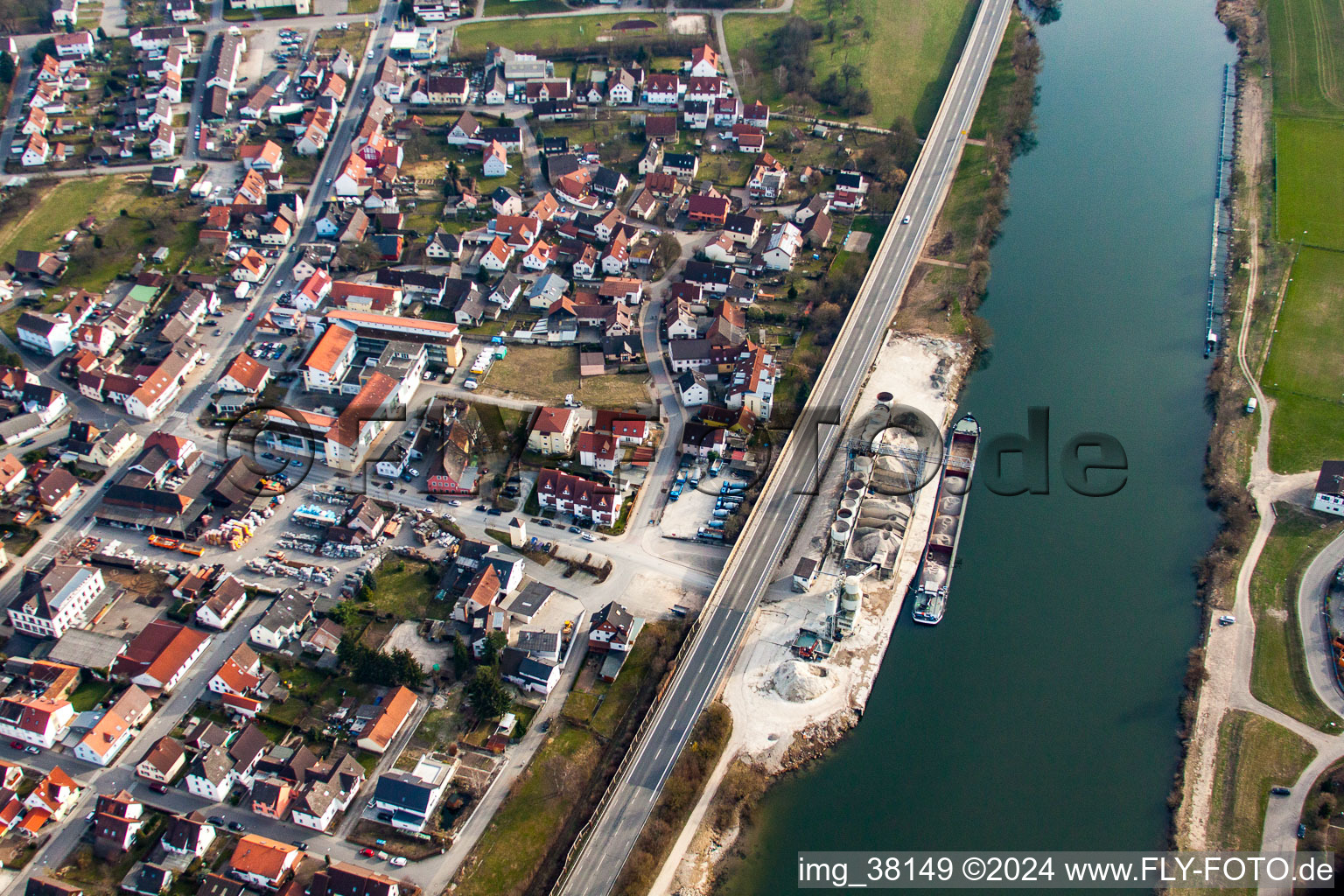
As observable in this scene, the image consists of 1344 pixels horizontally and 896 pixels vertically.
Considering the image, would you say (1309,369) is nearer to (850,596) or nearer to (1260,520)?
(1260,520)

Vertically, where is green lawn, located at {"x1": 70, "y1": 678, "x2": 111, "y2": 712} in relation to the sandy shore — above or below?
below

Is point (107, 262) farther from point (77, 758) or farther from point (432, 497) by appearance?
point (77, 758)

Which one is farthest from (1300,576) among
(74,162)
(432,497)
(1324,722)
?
(74,162)

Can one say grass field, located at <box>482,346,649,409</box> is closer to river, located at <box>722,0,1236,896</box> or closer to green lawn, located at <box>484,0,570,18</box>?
river, located at <box>722,0,1236,896</box>

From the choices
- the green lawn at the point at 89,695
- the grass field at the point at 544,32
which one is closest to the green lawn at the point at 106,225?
the green lawn at the point at 89,695

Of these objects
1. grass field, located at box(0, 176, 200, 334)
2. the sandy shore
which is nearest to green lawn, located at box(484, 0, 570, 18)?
grass field, located at box(0, 176, 200, 334)

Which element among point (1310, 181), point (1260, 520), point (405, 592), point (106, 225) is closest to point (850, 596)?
point (405, 592)
